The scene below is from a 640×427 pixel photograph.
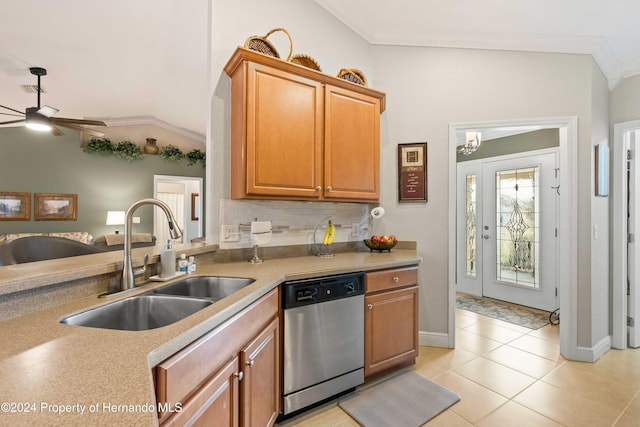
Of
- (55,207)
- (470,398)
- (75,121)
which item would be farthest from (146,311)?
(55,207)

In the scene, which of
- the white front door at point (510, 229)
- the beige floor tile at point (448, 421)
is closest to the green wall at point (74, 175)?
the white front door at point (510, 229)

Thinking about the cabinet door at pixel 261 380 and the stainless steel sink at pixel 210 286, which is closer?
the cabinet door at pixel 261 380

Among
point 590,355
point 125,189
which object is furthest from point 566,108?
point 125,189

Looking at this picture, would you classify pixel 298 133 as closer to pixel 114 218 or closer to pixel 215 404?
pixel 215 404

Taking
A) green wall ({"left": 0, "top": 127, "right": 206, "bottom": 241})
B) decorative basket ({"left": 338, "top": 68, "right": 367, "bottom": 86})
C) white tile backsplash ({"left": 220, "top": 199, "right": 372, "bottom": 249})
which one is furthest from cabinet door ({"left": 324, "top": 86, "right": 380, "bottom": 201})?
green wall ({"left": 0, "top": 127, "right": 206, "bottom": 241})

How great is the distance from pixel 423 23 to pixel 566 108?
141 cm

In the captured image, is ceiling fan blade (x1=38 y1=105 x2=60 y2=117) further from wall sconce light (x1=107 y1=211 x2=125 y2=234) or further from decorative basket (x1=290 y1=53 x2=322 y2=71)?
decorative basket (x1=290 y1=53 x2=322 y2=71)

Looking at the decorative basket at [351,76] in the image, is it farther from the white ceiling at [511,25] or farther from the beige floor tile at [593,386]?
the beige floor tile at [593,386]

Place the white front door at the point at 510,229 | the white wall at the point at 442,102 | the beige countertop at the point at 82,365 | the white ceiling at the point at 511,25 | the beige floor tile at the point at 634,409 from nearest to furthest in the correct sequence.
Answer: the beige countertop at the point at 82,365 → the beige floor tile at the point at 634,409 → the white ceiling at the point at 511,25 → the white wall at the point at 442,102 → the white front door at the point at 510,229

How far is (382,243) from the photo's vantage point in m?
2.54

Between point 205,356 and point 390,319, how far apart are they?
1.48 m

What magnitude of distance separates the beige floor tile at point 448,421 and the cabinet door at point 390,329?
441mm

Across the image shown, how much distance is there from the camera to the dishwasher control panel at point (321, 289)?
1.66 m

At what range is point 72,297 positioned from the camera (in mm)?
1149
